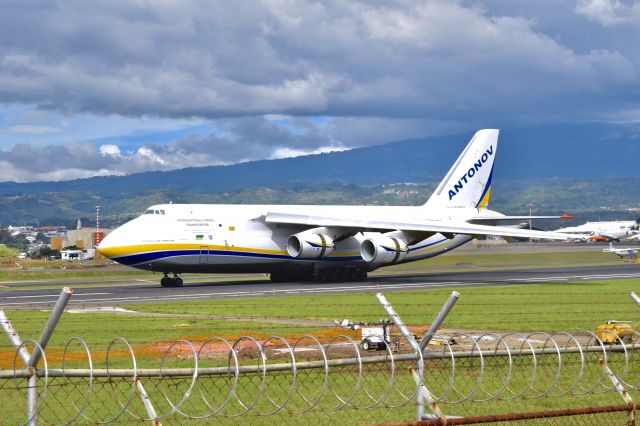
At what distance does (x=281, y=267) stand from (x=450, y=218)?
12.3 meters

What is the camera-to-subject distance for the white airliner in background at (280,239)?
46.5m

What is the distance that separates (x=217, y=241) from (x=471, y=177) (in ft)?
62.8

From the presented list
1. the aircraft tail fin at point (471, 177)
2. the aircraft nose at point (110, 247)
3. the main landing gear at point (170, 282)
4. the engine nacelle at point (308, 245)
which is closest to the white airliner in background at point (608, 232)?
the aircraft tail fin at point (471, 177)

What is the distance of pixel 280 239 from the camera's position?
4972cm

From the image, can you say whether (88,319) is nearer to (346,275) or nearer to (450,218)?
(346,275)

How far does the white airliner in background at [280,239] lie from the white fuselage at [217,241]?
5 cm

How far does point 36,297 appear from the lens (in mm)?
41656

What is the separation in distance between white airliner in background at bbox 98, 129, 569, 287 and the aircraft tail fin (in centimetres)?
391

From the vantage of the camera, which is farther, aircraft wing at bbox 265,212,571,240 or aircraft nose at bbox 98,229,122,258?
aircraft wing at bbox 265,212,571,240

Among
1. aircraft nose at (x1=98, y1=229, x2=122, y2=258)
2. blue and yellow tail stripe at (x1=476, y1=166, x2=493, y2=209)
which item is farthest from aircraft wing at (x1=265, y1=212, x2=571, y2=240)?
blue and yellow tail stripe at (x1=476, y1=166, x2=493, y2=209)

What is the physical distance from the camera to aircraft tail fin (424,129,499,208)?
5941 cm

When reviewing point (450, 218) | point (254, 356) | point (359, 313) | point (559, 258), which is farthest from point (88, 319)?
point (559, 258)

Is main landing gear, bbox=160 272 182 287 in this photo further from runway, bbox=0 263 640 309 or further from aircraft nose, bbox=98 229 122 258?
aircraft nose, bbox=98 229 122 258

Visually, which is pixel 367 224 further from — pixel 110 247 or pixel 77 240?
pixel 77 240
